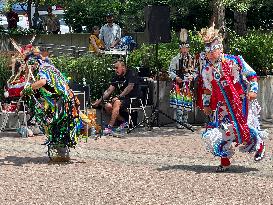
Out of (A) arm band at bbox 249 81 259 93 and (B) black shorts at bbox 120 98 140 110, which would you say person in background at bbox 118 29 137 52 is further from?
(A) arm band at bbox 249 81 259 93

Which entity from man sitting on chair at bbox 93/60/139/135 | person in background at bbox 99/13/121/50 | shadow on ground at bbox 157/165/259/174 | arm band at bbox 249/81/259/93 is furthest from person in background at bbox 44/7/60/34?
arm band at bbox 249/81/259/93

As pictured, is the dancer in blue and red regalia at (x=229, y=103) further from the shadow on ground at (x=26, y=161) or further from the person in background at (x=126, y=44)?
the person in background at (x=126, y=44)

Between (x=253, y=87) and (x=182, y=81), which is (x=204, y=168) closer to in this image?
(x=253, y=87)

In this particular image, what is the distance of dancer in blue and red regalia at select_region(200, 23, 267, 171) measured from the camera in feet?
34.3

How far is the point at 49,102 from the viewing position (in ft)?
37.0

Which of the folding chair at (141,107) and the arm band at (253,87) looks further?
the folding chair at (141,107)

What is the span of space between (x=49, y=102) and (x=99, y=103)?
4.01m

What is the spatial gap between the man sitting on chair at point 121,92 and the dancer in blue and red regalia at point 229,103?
4534mm

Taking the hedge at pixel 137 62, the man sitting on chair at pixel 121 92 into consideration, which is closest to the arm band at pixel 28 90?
the man sitting on chair at pixel 121 92

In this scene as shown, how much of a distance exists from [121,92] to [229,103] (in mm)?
4930

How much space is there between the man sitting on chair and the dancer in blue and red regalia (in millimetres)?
4534

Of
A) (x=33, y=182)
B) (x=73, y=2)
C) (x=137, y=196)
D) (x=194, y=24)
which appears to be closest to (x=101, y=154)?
(x=33, y=182)

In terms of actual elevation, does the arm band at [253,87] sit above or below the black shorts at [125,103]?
above

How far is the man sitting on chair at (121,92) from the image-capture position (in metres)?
15.0
